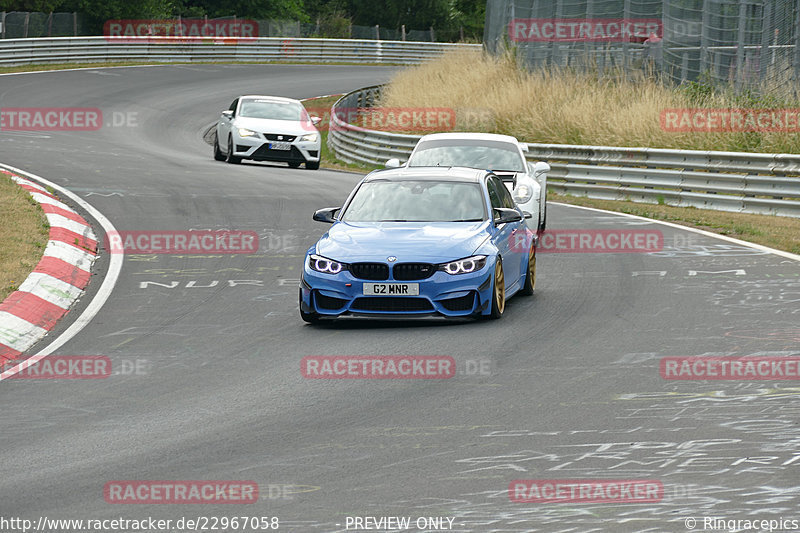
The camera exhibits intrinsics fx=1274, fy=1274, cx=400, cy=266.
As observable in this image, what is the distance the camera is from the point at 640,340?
1052 centimetres

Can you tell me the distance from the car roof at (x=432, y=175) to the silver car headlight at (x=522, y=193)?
383cm

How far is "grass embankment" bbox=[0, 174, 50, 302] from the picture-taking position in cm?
1316

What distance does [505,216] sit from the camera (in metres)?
12.3

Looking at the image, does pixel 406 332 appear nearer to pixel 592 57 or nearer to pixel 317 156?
pixel 317 156

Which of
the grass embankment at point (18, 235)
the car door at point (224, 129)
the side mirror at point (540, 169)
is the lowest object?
the car door at point (224, 129)

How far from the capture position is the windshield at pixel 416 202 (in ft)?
40.2

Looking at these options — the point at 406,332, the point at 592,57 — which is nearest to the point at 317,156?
the point at 592,57

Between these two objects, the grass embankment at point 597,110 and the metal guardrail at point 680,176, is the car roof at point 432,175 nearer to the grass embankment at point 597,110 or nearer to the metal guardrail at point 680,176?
the grass embankment at point 597,110

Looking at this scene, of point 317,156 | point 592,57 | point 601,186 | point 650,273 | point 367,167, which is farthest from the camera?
point 592,57

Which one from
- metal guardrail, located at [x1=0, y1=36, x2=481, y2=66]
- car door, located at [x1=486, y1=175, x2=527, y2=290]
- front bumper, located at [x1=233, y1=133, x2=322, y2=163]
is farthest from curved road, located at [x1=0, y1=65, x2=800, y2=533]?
metal guardrail, located at [x1=0, y1=36, x2=481, y2=66]

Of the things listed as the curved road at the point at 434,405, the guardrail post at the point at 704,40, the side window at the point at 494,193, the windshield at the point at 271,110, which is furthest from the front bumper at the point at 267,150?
the side window at the point at 494,193

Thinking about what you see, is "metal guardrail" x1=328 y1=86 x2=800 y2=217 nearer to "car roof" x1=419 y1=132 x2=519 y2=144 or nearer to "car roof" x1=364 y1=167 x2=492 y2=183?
"car roof" x1=419 y1=132 x2=519 y2=144

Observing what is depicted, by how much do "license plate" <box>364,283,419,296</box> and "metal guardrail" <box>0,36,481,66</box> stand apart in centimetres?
4241

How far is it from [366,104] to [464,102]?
783cm
